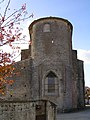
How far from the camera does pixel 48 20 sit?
24.0 metres

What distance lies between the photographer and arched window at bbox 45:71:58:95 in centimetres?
2228

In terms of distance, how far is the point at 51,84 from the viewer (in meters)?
22.5

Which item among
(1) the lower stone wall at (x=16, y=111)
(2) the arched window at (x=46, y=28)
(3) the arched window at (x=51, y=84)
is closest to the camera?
(1) the lower stone wall at (x=16, y=111)

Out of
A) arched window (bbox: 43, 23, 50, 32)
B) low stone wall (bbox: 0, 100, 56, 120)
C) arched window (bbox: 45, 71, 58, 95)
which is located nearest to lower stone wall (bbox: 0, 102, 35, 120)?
low stone wall (bbox: 0, 100, 56, 120)

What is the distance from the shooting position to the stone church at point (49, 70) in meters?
22.3

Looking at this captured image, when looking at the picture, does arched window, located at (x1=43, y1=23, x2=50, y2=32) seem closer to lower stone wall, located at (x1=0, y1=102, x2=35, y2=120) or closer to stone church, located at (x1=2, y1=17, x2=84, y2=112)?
stone church, located at (x1=2, y1=17, x2=84, y2=112)

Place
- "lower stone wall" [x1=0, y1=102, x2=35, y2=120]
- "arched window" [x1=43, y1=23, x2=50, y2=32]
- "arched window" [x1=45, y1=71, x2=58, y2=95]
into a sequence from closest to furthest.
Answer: "lower stone wall" [x1=0, y1=102, x2=35, y2=120]
"arched window" [x1=45, y1=71, x2=58, y2=95]
"arched window" [x1=43, y1=23, x2=50, y2=32]

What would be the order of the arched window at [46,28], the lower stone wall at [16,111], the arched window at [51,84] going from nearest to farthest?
the lower stone wall at [16,111], the arched window at [51,84], the arched window at [46,28]

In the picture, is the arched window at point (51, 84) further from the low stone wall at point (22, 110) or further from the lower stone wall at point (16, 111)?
the lower stone wall at point (16, 111)

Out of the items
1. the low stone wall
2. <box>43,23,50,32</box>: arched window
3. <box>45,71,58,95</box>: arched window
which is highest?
<box>43,23,50,32</box>: arched window

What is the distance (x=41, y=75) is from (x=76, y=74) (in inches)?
222

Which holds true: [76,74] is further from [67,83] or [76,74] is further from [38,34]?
[38,34]

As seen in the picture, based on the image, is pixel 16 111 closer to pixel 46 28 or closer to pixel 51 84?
pixel 51 84

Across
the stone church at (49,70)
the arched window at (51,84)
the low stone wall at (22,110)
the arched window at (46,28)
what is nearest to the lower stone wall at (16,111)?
the low stone wall at (22,110)
